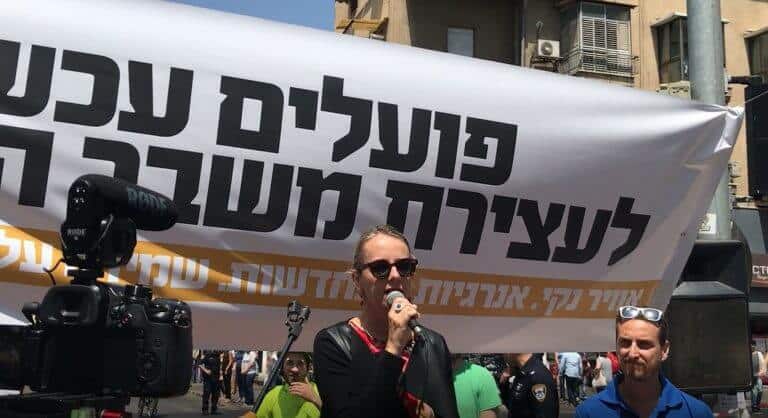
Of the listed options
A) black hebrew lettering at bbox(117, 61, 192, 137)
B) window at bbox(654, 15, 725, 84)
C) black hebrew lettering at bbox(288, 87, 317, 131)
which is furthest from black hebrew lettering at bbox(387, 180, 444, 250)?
window at bbox(654, 15, 725, 84)

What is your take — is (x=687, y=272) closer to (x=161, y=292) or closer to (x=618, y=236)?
(x=618, y=236)

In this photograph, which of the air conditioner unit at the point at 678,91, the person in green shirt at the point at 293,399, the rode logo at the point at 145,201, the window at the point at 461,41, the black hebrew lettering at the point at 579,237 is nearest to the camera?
the rode logo at the point at 145,201

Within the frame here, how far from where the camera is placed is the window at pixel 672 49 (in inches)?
1097

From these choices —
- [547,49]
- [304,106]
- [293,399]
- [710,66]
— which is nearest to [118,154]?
[304,106]

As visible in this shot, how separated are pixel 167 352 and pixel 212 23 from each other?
206 centimetres

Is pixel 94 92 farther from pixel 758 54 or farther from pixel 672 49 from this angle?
pixel 758 54

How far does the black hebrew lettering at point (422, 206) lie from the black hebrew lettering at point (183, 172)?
103cm

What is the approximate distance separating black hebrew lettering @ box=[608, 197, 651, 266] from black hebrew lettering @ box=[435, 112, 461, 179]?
123 centimetres

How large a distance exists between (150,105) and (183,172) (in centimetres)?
35

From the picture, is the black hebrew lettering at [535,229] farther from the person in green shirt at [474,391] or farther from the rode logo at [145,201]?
the rode logo at [145,201]

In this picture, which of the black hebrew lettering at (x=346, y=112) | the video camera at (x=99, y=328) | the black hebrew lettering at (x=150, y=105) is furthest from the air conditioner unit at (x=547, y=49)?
the video camera at (x=99, y=328)

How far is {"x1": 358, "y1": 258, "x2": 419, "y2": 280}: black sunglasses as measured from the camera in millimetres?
2566

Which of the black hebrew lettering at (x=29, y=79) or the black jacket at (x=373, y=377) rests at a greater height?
the black hebrew lettering at (x=29, y=79)

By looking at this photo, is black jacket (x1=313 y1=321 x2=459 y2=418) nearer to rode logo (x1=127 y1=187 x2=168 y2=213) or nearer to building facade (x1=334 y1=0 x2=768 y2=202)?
rode logo (x1=127 y1=187 x2=168 y2=213)
